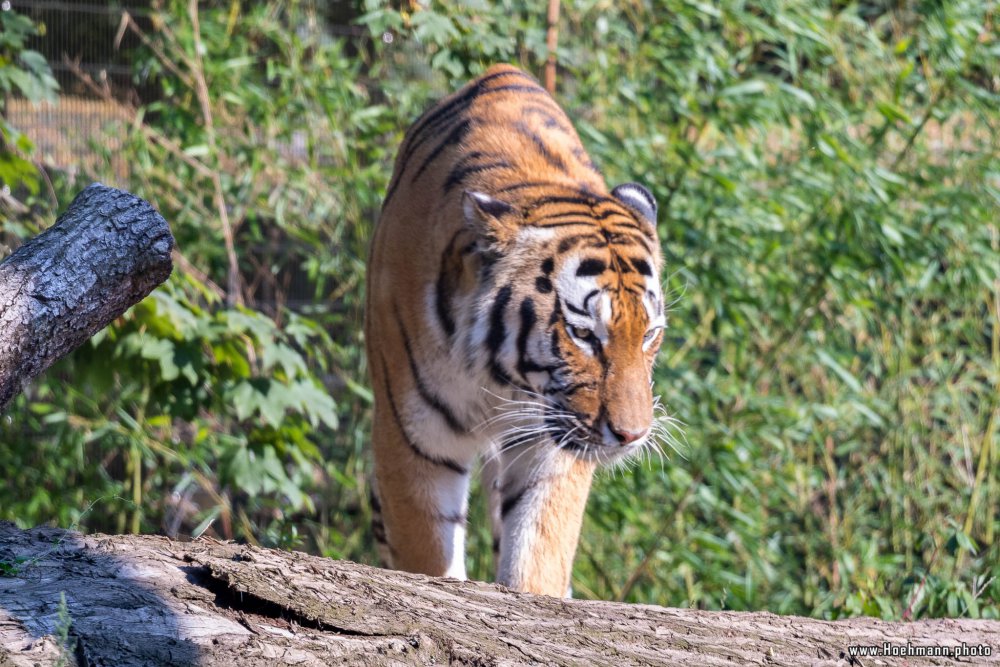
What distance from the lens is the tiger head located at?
255 centimetres

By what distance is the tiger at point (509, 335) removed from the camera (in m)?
2.59

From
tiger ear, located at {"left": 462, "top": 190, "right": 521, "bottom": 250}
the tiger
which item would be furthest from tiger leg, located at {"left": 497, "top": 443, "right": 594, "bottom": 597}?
tiger ear, located at {"left": 462, "top": 190, "right": 521, "bottom": 250}

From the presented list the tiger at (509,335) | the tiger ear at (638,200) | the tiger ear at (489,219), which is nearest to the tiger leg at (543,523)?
the tiger at (509,335)

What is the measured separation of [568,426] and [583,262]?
40cm

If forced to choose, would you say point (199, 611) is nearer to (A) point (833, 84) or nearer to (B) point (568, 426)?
(B) point (568, 426)

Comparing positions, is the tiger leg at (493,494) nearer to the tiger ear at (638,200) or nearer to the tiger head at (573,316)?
the tiger head at (573,316)

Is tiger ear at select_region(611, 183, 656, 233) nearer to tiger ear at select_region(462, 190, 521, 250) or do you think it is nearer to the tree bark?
tiger ear at select_region(462, 190, 521, 250)

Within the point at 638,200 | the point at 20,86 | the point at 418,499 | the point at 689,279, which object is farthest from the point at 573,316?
the point at 20,86

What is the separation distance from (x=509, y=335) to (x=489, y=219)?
289 millimetres

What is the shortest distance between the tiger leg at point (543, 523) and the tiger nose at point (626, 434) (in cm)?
26

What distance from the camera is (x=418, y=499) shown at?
9.71ft

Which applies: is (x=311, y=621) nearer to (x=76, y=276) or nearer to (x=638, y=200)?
(x=76, y=276)

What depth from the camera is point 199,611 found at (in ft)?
5.18

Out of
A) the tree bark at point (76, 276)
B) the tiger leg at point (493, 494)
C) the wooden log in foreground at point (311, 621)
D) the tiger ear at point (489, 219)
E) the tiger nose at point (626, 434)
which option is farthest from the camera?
the tiger leg at point (493, 494)
